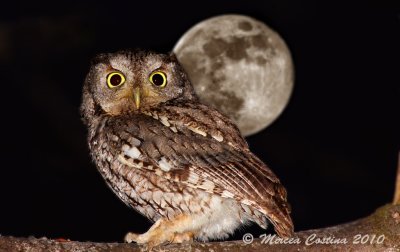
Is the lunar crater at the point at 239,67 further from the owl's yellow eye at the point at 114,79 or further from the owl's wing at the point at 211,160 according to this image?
the owl's wing at the point at 211,160

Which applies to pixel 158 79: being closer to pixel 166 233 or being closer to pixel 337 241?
pixel 166 233

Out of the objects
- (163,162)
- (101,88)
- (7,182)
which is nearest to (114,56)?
(101,88)

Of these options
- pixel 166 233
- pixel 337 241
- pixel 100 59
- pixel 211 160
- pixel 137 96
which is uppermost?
pixel 100 59

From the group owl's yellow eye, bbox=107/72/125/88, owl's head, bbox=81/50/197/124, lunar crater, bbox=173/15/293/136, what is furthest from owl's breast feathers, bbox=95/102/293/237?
lunar crater, bbox=173/15/293/136

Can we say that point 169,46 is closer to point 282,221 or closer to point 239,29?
point 239,29

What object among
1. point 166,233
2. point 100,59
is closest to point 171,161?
point 166,233

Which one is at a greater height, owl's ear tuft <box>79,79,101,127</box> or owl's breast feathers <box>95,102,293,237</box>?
owl's ear tuft <box>79,79,101,127</box>

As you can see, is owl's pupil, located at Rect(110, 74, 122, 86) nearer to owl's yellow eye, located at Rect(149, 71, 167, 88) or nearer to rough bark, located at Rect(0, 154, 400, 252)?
owl's yellow eye, located at Rect(149, 71, 167, 88)
